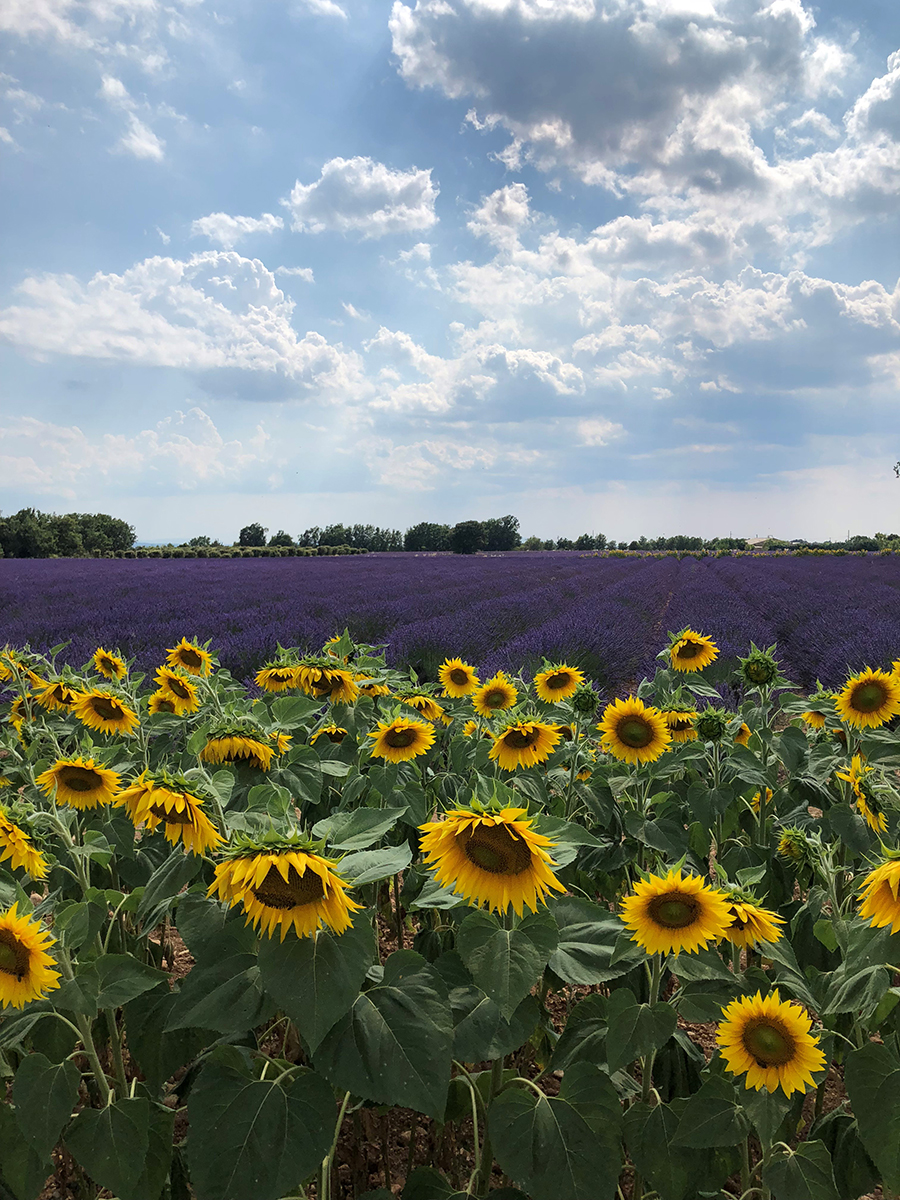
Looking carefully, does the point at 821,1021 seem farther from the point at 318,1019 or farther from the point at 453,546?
the point at 453,546

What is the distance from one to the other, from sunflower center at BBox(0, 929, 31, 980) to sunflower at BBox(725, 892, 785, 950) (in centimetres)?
108

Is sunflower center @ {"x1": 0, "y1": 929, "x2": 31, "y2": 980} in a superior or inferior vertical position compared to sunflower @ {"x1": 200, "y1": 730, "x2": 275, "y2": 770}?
inferior

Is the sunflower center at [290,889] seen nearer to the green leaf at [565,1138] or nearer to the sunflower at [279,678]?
the green leaf at [565,1138]

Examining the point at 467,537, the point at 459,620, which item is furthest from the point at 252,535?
the point at 459,620

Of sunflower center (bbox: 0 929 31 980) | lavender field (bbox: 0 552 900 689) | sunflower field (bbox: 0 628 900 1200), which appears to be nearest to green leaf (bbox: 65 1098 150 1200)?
sunflower field (bbox: 0 628 900 1200)

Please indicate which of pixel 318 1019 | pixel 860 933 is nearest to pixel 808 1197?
pixel 860 933

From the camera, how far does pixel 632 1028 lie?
39.8 inches

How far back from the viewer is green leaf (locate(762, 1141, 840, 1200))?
1.01 m

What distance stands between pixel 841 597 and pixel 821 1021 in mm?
13033

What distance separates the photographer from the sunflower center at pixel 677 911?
1063 millimetres

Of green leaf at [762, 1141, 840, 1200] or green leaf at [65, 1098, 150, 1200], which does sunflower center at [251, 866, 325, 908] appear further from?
green leaf at [762, 1141, 840, 1200]

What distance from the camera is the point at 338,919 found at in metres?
0.88

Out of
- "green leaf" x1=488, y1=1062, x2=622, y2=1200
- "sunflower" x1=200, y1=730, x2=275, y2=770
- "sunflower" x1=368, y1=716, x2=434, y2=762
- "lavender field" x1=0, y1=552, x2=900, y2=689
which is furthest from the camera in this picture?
"lavender field" x1=0, y1=552, x2=900, y2=689

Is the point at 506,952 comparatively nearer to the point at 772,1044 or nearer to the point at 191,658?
the point at 772,1044
